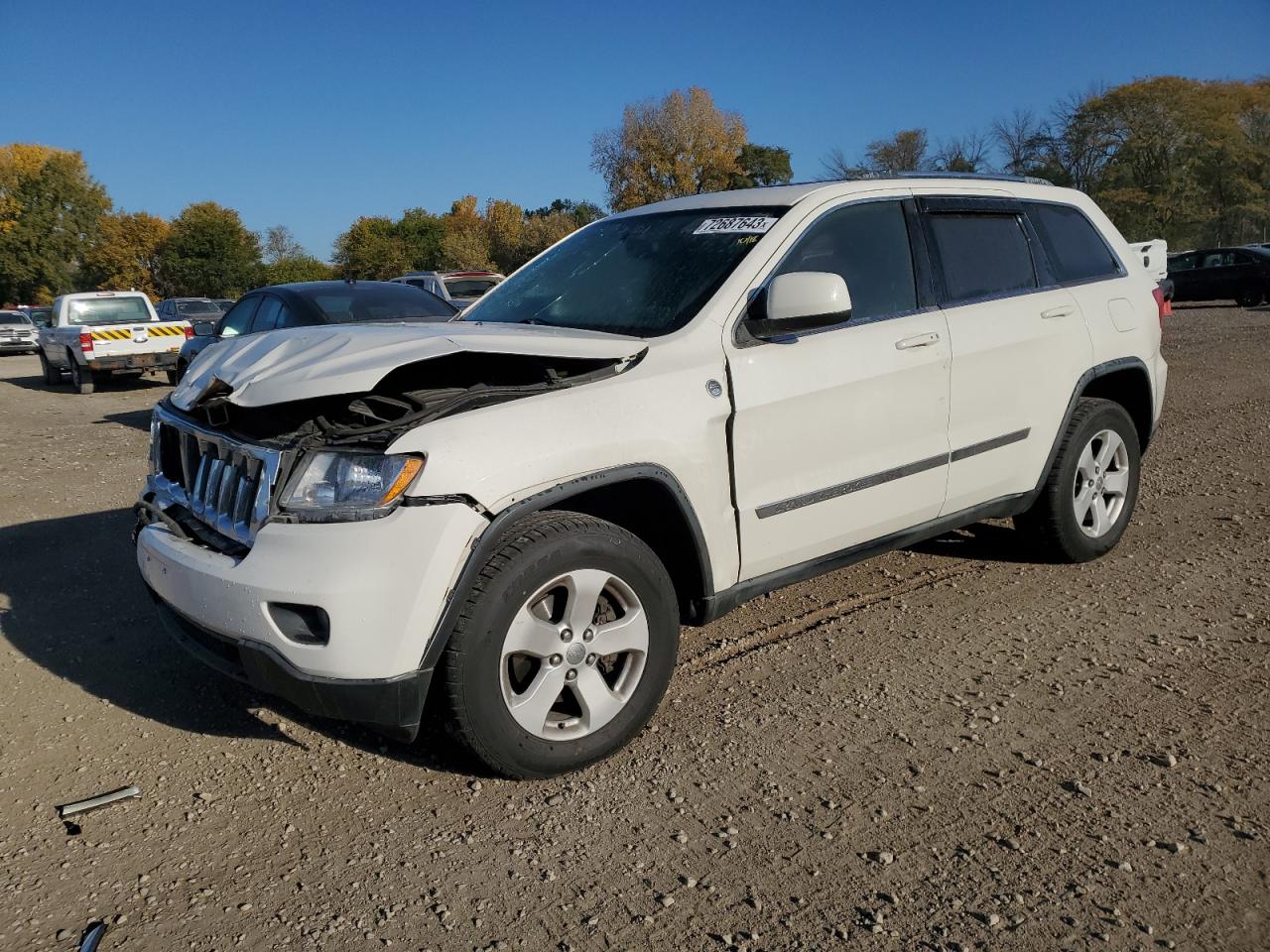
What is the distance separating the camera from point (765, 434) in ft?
11.0

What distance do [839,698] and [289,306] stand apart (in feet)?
22.5

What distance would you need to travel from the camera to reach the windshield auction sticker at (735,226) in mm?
3664

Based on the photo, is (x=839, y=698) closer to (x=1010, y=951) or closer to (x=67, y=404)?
(x=1010, y=951)

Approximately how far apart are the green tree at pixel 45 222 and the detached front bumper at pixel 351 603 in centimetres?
7967

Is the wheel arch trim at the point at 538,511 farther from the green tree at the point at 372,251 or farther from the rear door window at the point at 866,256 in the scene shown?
the green tree at the point at 372,251

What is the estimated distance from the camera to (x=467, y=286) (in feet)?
52.7

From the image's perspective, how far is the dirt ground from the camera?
2354 mm

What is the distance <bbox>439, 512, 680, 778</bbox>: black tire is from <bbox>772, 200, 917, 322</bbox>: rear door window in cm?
133

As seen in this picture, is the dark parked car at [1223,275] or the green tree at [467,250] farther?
the green tree at [467,250]

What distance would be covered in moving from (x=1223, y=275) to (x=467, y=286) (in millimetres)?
18961

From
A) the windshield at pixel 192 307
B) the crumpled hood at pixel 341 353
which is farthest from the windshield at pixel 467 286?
the crumpled hood at pixel 341 353

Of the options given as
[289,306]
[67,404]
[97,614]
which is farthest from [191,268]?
[97,614]

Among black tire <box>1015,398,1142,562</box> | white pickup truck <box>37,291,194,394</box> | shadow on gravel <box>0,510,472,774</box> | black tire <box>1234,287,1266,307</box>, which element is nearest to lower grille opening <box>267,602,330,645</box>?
shadow on gravel <box>0,510,472,774</box>

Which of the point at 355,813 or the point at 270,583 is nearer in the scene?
the point at 270,583
